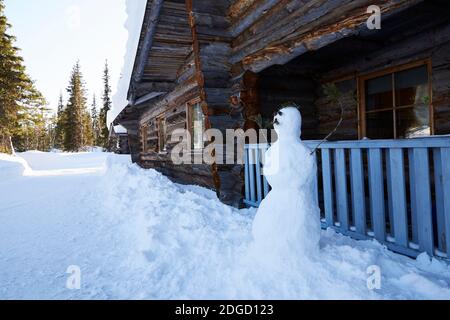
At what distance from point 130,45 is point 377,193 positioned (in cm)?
768

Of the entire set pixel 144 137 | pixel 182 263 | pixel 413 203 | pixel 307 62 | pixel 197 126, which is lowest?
pixel 182 263

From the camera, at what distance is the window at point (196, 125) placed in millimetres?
7359

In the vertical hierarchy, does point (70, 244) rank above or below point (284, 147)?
below

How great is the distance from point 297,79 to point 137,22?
13.5ft

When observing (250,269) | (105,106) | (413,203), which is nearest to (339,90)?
(413,203)

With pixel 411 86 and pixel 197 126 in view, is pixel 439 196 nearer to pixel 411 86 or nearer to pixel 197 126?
pixel 411 86

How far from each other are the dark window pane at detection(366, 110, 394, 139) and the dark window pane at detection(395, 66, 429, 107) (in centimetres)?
28

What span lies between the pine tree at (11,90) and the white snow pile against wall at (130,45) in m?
17.3

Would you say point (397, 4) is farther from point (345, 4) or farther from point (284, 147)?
point (284, 147)

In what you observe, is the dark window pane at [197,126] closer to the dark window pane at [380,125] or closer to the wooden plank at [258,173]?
the wooden plank at [258,173]

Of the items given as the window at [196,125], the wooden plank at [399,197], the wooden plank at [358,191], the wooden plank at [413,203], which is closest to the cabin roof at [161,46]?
the window at [196,125]

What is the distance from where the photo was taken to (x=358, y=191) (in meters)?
3.31
